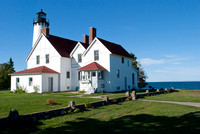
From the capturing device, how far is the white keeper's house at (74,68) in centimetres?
Answer: 2633

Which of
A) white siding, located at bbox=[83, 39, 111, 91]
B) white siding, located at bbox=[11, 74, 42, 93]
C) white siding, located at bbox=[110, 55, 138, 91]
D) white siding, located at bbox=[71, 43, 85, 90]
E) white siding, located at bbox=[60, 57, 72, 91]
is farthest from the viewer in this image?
white siding, located at bbox=[71, 43, 85, 90]

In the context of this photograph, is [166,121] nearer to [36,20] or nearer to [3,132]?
[3,132]

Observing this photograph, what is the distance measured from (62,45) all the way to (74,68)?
4754 mm

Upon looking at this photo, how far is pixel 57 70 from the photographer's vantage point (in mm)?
28891

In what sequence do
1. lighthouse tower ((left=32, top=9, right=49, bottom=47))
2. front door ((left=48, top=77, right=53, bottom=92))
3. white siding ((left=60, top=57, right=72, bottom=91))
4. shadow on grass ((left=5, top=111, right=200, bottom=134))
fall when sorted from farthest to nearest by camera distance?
lighthouse tower ((left=32, top=9, right=49, bottom=47)) < white siding ((left=60, top=57, right=72, bottom=91)) < front door ((left=48, top=77, right=53, bottom=92)) < shadow on grass ((left=5, top=111, right=200, bottom=134))

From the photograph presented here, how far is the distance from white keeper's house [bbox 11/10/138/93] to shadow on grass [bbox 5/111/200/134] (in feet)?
51.6

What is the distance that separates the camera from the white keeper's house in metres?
26.3

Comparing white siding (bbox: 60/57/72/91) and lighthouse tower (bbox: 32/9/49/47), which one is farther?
lighthouse tower (bbox: 32/9/49/47)

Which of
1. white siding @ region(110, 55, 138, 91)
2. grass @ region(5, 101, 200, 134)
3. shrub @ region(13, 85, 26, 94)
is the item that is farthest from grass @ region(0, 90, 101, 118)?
white siding @ region(110, 55, 138, 91)

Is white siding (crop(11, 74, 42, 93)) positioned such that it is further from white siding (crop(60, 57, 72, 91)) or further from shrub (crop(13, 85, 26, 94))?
white siding (crop(60, 57, 72, 91))

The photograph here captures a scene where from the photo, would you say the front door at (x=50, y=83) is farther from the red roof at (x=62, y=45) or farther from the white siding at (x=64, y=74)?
the red roof at (x=62, y=45)

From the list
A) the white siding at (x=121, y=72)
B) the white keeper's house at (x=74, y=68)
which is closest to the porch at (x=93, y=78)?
the white keeper's house at (x=74, y=68)

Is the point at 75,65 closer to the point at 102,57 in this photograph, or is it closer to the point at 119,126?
the point at 102,57

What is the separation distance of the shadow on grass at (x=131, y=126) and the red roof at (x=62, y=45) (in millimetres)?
22155
